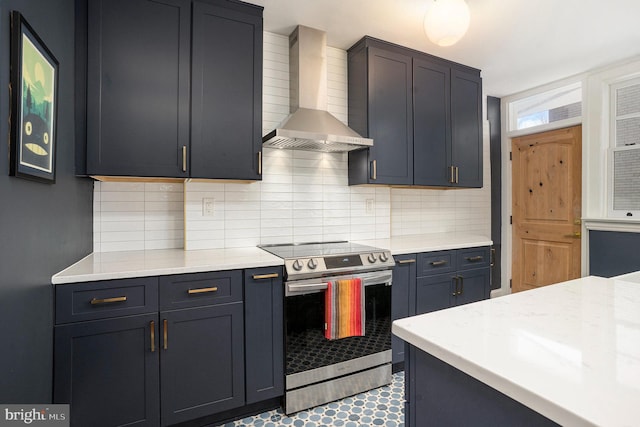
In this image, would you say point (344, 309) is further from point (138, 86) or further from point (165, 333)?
point (138, 86)

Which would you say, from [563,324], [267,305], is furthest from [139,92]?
[563,324]

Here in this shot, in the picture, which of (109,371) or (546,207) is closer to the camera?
(109,371)

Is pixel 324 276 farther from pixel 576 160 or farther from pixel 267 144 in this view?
pixel 576 160

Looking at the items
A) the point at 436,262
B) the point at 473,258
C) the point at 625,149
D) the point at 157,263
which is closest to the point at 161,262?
the point at 157,263

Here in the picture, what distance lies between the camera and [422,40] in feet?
9.17

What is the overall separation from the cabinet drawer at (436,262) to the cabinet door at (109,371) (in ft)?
6.15

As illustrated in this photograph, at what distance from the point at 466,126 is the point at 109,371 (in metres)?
3.38

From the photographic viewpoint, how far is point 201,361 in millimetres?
1849

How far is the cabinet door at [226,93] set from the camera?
215 cm

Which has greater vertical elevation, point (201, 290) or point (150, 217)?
point (150, 217)

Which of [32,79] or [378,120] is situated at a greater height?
[378,120]

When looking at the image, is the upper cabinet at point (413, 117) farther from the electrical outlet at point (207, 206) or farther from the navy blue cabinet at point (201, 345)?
the navy blue cabinet at point (201, 345)

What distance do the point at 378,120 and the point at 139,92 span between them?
175 cm

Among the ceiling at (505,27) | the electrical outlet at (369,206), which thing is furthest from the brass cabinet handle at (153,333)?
the ceiling at (505,27)
